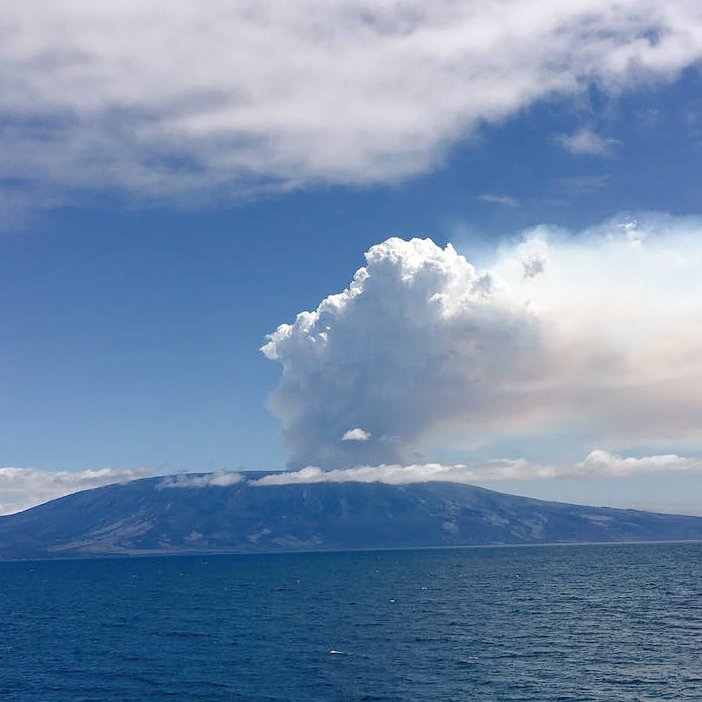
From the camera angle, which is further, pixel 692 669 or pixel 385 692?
pixel 692 669

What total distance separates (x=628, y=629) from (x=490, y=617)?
35.0 m

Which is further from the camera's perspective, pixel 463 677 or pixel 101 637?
pixel 101 637

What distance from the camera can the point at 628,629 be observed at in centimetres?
16775

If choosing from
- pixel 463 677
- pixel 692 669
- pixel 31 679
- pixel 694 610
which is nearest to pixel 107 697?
pixel 31 679

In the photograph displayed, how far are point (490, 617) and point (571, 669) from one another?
65315 mm

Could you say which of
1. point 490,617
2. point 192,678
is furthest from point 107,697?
point 490,617

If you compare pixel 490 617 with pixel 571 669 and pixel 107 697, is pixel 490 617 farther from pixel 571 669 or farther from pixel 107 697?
pixel 107 697

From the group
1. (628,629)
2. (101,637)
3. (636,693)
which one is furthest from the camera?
(101,637)

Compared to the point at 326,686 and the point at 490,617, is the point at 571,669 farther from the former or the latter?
the point at 490,617

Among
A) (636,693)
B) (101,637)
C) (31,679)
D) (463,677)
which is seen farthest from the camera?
(101,637)

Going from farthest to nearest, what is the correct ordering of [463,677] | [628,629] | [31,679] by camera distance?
[628,629], [31,679], [463,677]

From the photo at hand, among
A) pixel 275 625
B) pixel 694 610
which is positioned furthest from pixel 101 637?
pixel 694 610

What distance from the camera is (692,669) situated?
124875 mm

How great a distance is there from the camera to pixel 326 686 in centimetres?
11562
